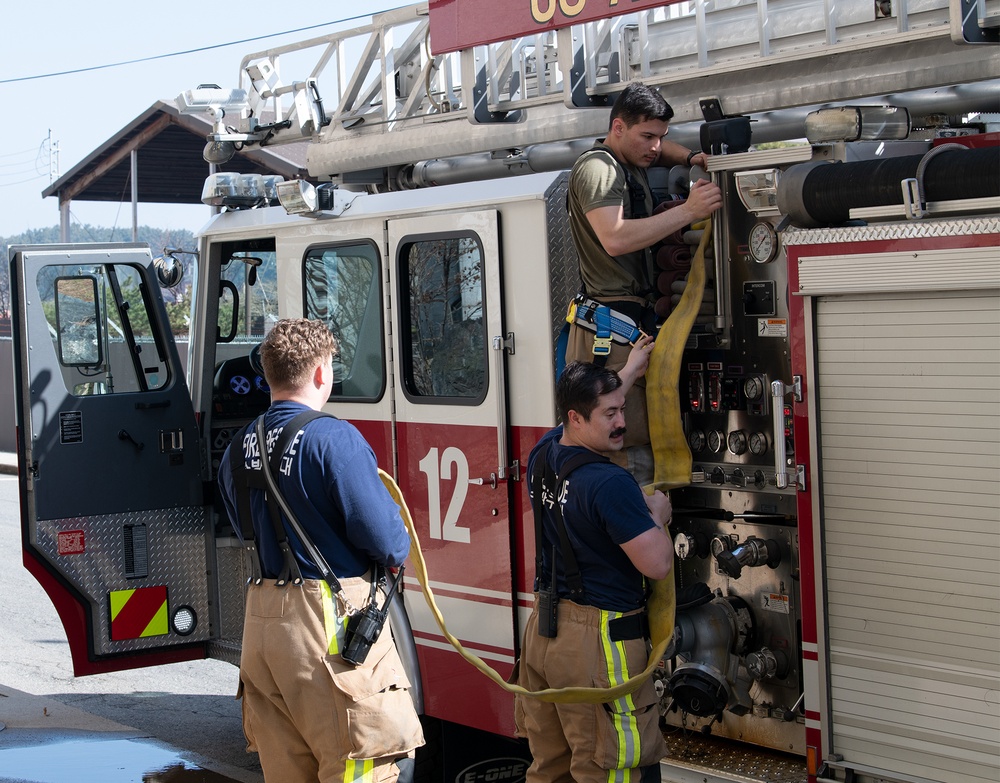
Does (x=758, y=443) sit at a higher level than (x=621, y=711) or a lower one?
higher

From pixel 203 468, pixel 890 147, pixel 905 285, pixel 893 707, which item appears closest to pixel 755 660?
pixel 893 707

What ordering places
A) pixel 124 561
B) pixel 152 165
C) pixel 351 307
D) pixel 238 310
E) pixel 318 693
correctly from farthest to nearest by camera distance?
pixel 152 165, pixel 238 310, pixel 124 561, pixel 351 307, pixel 318 693

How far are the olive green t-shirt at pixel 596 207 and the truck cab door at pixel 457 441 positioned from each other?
0.42 metres

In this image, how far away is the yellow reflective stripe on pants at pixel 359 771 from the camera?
3.76 metres

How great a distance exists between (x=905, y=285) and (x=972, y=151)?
388 millimetres

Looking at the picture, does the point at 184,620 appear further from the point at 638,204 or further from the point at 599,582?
the point at 638,204

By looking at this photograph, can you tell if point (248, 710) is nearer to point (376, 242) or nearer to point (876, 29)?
point (376, 242)

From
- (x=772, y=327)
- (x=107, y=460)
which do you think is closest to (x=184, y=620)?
(x=107, y=460)

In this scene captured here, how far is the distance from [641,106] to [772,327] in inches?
33.2

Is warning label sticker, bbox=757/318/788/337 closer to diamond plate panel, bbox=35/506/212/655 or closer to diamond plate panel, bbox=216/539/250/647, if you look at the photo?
diamond plate panel, bbox=216/539/250/647

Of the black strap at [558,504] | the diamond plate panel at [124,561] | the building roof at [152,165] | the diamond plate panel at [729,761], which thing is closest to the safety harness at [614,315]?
the black strap at [558,504]

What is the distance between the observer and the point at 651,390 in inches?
168

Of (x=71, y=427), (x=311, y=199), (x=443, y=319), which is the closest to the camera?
(x=443, y=319)

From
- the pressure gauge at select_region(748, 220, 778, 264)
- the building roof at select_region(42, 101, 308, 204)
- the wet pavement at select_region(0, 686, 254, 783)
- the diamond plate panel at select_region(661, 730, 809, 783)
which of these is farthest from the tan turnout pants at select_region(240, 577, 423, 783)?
the building roof at select_region(42, 101, 308, 204)
